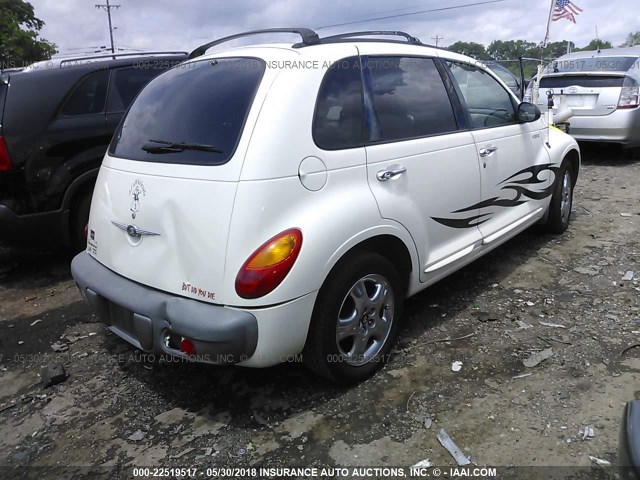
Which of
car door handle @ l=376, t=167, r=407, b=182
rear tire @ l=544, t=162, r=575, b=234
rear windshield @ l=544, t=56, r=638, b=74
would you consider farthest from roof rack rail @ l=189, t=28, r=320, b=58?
rear windshield @ l=544, t=56, r=638, b=74

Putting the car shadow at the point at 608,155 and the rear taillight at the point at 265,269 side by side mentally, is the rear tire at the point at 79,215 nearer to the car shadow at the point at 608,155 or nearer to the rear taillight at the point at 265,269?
the rear taillight at the point at 265,269

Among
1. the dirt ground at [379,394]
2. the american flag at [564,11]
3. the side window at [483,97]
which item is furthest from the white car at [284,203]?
the american flag at [564,11]

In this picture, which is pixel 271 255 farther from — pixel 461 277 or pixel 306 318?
pixel 461 277

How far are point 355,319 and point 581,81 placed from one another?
753cm

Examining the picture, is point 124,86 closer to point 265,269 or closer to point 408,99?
point 408,99

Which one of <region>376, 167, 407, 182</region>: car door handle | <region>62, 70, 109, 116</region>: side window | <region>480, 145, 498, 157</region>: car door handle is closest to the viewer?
<region>376, 167, 407, 182</region>: car door handle

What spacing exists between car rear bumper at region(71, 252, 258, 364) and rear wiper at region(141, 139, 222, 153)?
73 centimetres

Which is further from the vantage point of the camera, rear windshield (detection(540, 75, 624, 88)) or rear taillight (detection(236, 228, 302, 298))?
rear windshield (detection(540, 75, 624, 88))

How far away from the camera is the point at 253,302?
92.3 inches

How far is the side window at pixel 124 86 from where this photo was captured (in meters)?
4.93

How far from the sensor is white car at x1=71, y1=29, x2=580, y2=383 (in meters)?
2.38

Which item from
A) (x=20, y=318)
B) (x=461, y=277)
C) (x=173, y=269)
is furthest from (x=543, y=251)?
(x=20, y=318)

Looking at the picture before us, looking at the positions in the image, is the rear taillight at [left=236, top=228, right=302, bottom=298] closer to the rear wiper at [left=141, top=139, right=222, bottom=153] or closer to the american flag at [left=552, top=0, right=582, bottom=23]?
the rear wiper at [left=141, top=139, right=222, bottom=153]

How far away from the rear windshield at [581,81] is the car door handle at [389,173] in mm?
6862
